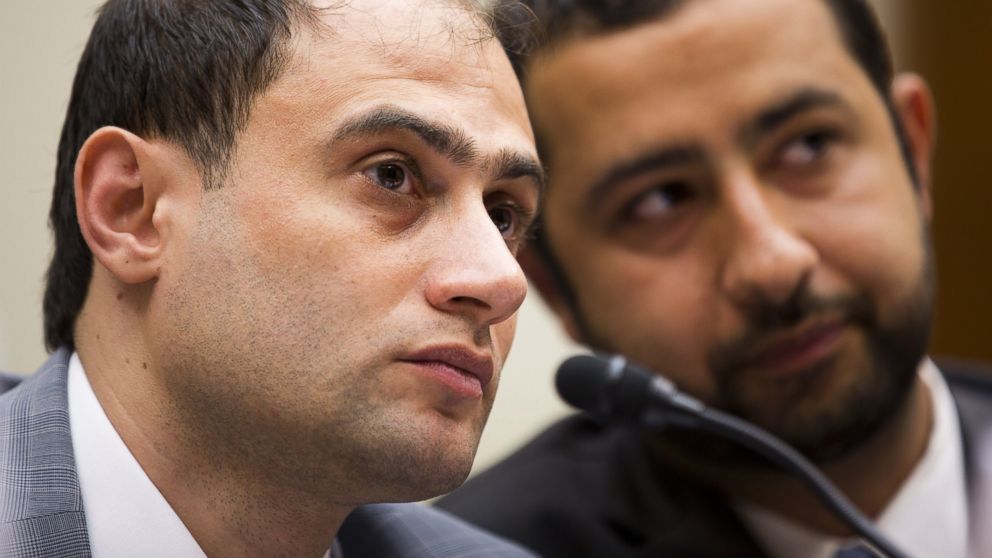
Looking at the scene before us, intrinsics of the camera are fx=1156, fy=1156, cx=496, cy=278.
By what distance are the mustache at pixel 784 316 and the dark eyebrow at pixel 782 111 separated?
0.23m

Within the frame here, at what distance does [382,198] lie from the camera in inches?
42.4

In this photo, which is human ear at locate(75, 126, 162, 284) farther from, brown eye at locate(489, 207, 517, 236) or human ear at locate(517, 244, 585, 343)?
human ear at locate(517, 244, 585, 343)

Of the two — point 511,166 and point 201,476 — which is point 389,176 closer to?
point 511,166

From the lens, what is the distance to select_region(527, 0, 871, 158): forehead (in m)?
1.67

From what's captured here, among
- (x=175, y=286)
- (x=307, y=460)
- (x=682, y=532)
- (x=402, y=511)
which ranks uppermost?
(x=175, y=286)

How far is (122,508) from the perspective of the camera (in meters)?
1.07

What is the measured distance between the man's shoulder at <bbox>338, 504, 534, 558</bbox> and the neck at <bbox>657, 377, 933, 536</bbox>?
52 centimetres

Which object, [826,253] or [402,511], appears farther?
[826,253]

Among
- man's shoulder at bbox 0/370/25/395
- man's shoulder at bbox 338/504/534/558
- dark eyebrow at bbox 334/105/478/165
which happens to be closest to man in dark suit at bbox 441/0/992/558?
man's shoulder at bbox 338/504/534/558

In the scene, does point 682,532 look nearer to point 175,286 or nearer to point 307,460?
point 307,460

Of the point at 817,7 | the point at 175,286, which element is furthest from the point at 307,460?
the point at 817,7

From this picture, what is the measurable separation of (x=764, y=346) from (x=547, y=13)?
0.61 metres

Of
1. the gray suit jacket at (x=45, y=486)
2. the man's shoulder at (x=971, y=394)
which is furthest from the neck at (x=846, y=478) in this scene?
the gray suit jacket at (x=45, y=486)

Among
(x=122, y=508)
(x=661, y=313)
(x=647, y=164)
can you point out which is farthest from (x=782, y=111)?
(x=122, y=508)
